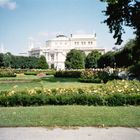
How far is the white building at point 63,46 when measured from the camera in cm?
14138

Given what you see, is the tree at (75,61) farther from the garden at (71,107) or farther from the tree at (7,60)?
the garden at (71,107)

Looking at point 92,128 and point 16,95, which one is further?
point 16,95

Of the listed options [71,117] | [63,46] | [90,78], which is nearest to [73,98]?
[71,117]

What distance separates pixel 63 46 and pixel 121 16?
11395cm

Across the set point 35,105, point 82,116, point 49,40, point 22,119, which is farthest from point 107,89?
point 49,40

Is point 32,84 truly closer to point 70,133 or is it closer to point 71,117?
point 71,117

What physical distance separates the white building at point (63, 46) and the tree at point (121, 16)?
105860 millimetres

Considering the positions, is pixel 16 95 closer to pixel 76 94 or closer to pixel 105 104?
pixel 76 94

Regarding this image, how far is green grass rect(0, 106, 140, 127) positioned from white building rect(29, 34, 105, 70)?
12799cm

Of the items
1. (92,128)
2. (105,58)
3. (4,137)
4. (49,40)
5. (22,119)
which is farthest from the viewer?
(49,40)

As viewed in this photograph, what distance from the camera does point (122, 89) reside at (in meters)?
14.9

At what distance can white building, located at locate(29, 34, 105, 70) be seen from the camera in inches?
5566

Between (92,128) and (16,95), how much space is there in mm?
5145

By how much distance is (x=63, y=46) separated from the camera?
14738 cm
